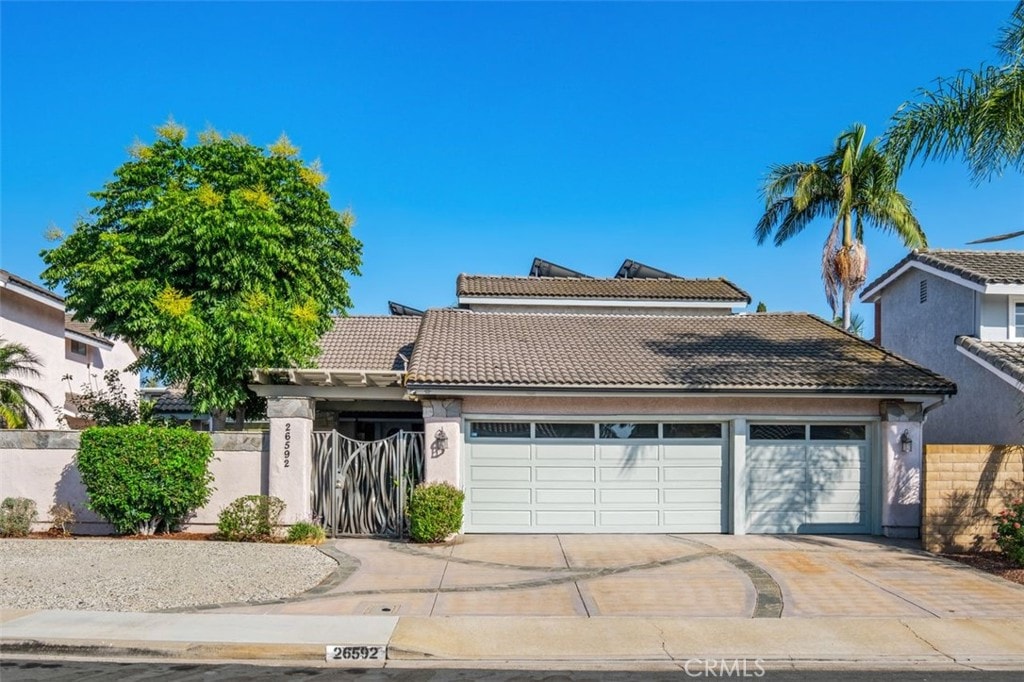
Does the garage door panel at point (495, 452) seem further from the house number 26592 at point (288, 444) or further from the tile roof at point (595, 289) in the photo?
the tile roof at point (595, 289)

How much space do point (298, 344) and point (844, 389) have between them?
1062cm

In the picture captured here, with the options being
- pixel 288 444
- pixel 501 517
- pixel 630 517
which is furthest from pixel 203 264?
pixel 630 517

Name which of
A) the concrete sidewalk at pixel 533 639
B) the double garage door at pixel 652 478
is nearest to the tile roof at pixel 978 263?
the double garage door at pixel 652 478

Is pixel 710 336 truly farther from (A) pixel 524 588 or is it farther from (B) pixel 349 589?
(B) pixel 349 589

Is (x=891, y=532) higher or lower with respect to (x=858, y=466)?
lower

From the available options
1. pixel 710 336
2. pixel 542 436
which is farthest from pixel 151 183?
pixel 710 336

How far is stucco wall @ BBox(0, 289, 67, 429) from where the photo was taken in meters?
21.7

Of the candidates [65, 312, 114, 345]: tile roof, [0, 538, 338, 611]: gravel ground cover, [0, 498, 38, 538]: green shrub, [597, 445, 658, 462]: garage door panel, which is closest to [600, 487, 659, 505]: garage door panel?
[597, 445, 658, 462]: garage door panel

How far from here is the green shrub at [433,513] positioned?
548 inches

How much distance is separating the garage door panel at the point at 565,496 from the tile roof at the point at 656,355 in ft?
7.07

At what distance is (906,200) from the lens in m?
27.7

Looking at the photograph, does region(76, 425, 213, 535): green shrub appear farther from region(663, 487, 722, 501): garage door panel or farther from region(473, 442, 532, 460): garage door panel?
region(663, 487, 722, 501): garage door panel

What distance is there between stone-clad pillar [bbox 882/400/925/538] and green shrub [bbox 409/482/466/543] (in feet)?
26.8

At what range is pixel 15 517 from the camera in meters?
13.9
